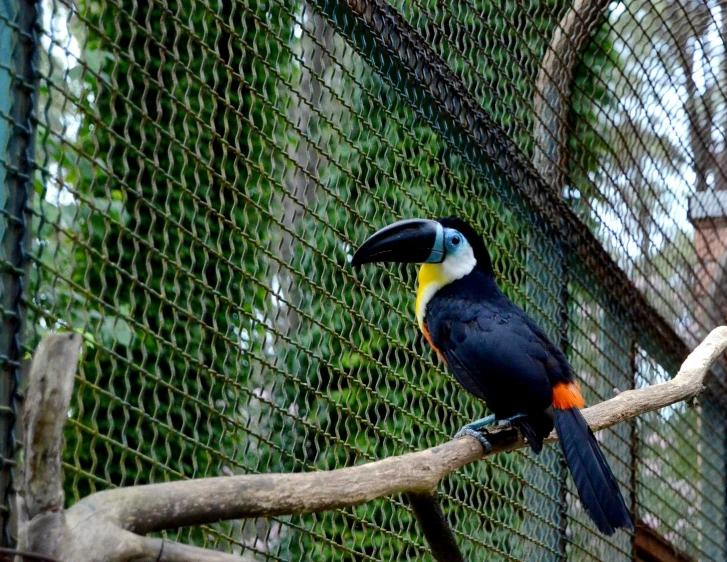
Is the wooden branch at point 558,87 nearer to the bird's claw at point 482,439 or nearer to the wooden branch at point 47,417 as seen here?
the bird's claw at point 482,439

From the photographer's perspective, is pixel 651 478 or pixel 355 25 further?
pixel 651 478

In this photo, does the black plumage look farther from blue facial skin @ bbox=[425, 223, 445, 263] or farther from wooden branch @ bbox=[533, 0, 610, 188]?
wooden branch @ bbox=[533, 0, 610, 188]

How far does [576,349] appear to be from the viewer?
3541 mm

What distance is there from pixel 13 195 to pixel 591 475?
1.48m

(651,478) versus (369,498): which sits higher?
(651,478)

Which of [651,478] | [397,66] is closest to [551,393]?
[397,66]

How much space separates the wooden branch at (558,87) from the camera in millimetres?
3287

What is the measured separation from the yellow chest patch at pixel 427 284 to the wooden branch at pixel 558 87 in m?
0.69

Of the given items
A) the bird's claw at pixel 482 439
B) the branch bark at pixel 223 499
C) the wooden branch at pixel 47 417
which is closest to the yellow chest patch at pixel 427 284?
the bird's claw at pixel 482 439

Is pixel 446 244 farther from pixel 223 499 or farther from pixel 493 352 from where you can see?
pixel 223 499

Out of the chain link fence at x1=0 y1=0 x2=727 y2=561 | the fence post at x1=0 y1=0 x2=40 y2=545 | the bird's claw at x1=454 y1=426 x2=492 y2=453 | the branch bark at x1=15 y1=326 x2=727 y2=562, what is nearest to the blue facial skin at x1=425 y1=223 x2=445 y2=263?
the chain link fence at x1=0 y1=0 x2=727 y2=561

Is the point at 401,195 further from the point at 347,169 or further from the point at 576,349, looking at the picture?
the point at 576,349

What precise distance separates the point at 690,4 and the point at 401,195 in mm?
1671

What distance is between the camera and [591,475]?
2.36 meters
